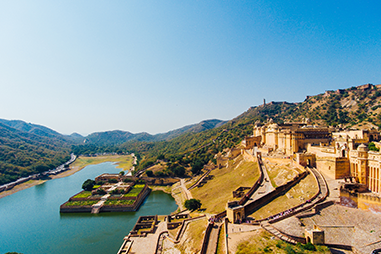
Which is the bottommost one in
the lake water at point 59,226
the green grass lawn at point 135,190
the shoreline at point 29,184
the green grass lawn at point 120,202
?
the shoreline at point 29,184

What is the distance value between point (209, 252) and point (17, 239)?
2933 cm

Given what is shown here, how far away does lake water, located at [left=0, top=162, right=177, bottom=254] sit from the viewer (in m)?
27.2

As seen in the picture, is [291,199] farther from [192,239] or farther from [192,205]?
[192,205]

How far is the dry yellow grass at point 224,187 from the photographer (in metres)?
29.9

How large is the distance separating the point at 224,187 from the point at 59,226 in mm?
26505

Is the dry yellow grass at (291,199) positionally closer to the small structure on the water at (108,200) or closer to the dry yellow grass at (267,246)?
the dry yellow grass at (267,246)

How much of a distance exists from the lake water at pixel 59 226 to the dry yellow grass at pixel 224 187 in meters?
6.98

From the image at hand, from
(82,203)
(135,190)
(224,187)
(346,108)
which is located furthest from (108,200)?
(346,108)

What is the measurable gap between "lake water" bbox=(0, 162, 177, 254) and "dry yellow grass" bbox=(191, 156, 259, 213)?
6982 mm

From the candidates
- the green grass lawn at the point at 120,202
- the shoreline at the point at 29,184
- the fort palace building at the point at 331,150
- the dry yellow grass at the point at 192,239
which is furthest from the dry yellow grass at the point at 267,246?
the shoreline at the point at 29,184

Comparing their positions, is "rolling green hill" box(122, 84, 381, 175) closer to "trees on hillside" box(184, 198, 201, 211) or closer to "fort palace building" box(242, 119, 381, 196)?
"fort palace building" box(242, 119, 381, 196)

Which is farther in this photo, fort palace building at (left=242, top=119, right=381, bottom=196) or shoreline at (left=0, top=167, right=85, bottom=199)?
shoreline at (left=0, top=167, right=85, bottom=199)

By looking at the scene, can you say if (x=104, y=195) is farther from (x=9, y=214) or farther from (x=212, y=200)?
(x=212, y=200)

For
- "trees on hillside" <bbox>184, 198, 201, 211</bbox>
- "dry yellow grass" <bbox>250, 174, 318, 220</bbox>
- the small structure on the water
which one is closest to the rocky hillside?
"dry yellow grass" <bbox>250, 174, 318, 220</bbox>
